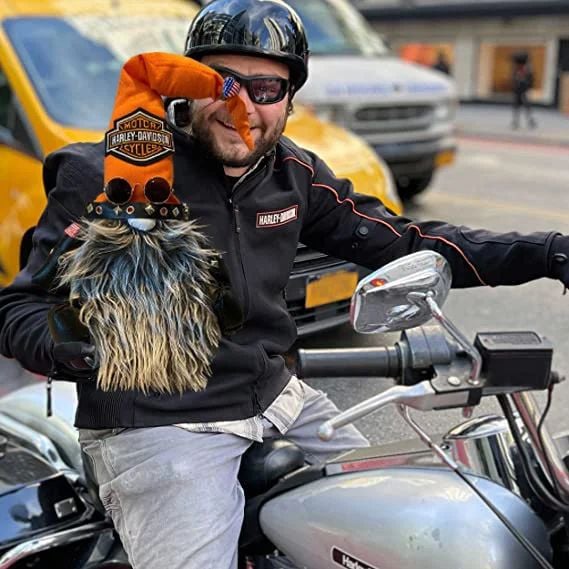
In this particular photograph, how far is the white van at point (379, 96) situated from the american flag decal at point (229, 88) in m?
6.13

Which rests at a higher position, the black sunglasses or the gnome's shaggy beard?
the black sunglasses

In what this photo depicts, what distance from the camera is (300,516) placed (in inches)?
71.8

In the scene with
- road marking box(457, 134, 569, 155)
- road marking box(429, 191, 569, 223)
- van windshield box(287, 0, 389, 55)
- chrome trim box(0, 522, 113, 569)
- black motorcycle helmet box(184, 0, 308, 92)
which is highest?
black motorcycle helmet box(184, 0, 308, 92)

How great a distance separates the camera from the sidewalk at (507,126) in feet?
60.3

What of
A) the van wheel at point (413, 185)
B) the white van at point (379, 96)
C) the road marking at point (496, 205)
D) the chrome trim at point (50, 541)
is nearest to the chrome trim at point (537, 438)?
the chrome trim at point (50, 541)

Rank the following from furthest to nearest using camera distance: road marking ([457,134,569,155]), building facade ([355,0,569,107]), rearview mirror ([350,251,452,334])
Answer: building facade ([355,0,569,107]), road marking ([457,134,569,155]), rearview mirror ([350,251,452,334])

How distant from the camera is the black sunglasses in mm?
2033

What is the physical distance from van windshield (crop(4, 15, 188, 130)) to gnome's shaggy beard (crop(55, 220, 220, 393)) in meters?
3.41

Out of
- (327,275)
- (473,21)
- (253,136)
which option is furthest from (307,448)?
(473,21)

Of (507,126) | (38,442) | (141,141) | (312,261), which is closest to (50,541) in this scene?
A: (38,442)

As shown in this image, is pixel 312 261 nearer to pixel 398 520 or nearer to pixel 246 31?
pixel 246 31

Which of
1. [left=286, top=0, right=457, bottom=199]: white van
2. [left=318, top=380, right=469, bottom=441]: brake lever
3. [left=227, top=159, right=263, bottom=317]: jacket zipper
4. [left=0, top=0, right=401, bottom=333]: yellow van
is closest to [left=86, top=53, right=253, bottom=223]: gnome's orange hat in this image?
[left=227, top=159, right=263, bottom=317]: jacket zipper

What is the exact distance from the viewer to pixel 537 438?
1697 mm

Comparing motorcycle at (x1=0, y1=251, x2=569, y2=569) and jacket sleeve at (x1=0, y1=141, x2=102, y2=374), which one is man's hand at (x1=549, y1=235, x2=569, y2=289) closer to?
motorcycle at (x1=0, y1=251, x2=569, y2=569)
